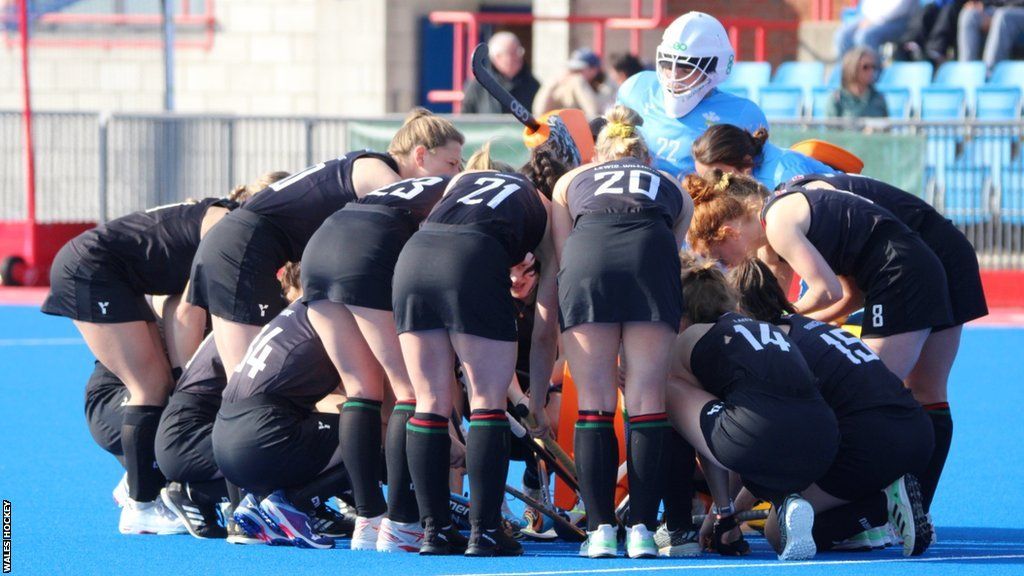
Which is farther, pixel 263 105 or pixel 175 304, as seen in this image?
pixel 263 105

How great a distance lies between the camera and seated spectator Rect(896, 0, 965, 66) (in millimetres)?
16500

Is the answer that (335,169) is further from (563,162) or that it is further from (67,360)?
(67,360)

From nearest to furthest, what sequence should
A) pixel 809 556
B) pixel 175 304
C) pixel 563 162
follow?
1. pixel 809 556
2. pixel 563 162
3. pixel 175 304

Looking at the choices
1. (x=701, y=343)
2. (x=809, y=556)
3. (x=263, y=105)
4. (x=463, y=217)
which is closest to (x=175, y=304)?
(x=463, y=217)

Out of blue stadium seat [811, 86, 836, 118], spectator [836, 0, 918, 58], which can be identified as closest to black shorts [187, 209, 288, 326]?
blue stadium seat [811, 86, 836, 118]

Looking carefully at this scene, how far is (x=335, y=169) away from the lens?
20.4ft

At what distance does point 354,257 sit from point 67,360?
6051mm

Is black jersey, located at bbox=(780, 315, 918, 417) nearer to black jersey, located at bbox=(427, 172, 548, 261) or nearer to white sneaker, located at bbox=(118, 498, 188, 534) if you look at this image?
black jersey, located at bbox=(427, 172, 548, 261)

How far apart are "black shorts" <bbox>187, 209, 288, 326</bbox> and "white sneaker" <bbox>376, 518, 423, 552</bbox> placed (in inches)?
43.3

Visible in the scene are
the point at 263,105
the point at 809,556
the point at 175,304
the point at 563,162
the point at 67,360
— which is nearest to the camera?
the point at 809,556

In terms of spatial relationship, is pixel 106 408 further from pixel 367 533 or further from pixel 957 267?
pixel 957 267

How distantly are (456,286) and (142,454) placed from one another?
1.72 metres

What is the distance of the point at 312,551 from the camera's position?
18.6 ft

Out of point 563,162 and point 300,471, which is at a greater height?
point 563,162
